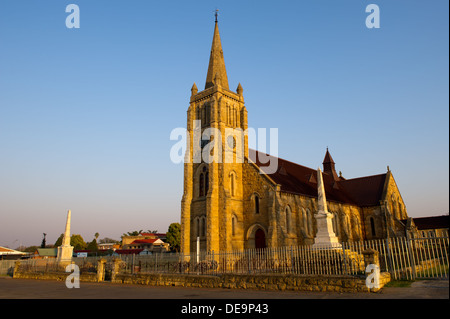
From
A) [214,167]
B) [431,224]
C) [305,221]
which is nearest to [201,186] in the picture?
[214,167]

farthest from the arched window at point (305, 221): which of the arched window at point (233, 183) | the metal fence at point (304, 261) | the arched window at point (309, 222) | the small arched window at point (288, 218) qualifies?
the metal fence at point (304, 261)

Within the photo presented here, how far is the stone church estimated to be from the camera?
28.0 meters

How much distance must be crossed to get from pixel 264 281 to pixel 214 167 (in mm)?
17032

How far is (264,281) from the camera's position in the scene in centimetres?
1359

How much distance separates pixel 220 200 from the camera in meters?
29.2

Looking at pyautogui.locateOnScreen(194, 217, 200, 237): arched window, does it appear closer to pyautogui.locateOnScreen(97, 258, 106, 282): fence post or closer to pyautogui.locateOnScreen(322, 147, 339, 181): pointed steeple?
pyautogui.locateOnScreen(97, 258, 106, 282): fence post

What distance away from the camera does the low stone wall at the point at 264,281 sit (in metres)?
11.7

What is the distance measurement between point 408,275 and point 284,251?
5425mm

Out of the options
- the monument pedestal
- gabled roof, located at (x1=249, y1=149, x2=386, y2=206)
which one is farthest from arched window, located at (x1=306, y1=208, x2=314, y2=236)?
the monument pedestal

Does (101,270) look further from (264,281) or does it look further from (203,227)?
(203,227)
